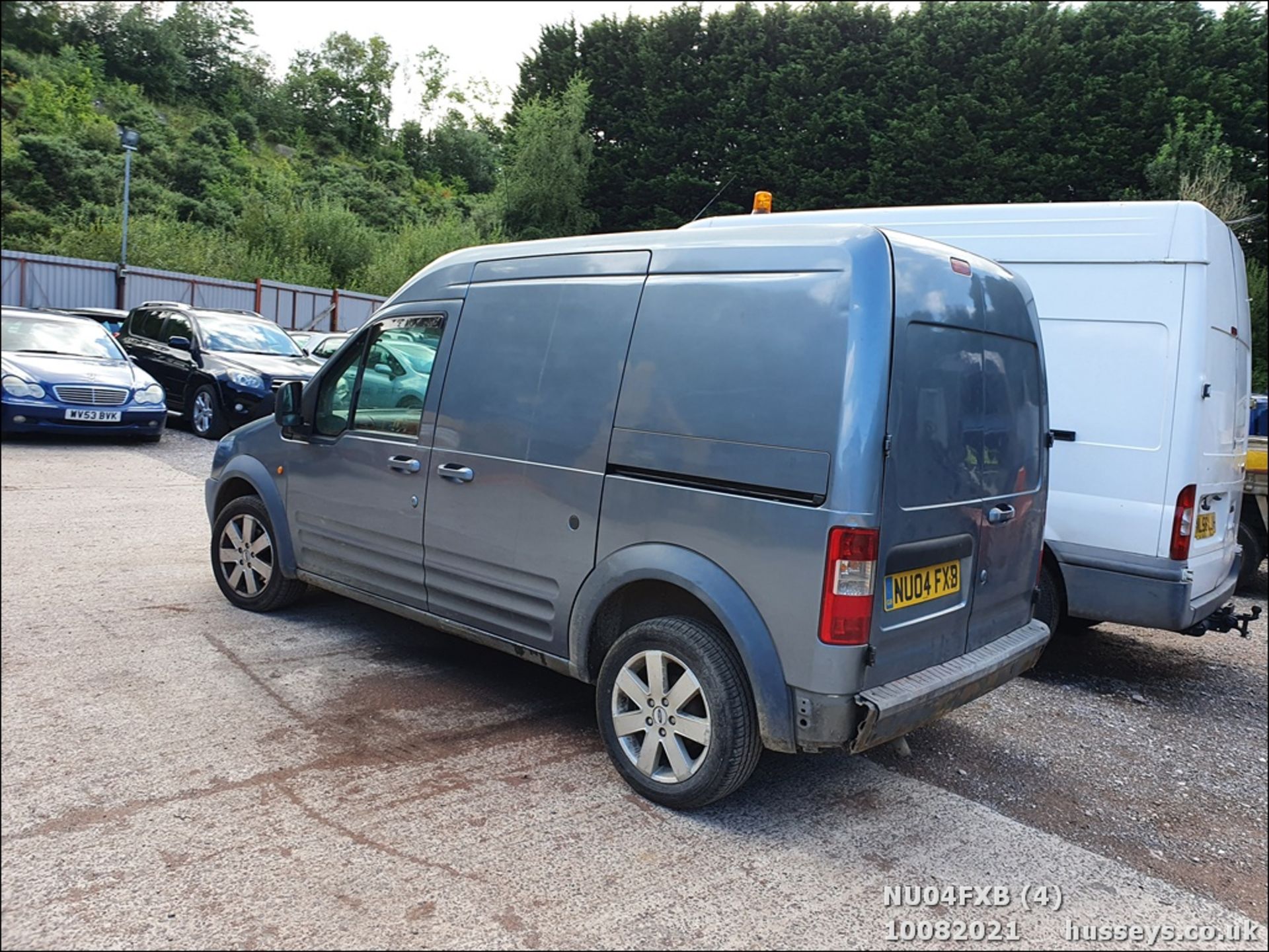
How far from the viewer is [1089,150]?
30.7 meters

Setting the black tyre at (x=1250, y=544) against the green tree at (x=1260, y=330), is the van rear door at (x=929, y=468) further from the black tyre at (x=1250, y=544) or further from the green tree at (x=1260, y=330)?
the green tree at (x=1260, y=330)

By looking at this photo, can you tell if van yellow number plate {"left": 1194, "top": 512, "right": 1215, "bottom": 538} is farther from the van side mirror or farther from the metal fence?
the metal fence

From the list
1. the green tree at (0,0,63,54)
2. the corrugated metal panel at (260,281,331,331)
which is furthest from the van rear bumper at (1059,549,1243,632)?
the corrugated metal panel at (260,281,331,331)

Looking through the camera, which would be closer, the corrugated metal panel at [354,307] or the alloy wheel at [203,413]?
the alloy wheel at [203,413]

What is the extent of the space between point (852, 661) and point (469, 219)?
32146 mm

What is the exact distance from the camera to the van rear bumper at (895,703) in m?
3.15

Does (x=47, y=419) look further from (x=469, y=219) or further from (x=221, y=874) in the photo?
(x=469, y=219)

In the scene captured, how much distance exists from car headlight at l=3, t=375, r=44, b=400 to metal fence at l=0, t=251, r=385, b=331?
14.9m

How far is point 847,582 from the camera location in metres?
3.10

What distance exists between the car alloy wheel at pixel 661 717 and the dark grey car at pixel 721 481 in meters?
0.01

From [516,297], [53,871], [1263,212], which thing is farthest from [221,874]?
[1263,212]

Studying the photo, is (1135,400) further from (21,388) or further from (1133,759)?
(21,388)

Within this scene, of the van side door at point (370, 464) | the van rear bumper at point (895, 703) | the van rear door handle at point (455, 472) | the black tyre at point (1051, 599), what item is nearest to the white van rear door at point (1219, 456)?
the black tyre at point (1051, 599)

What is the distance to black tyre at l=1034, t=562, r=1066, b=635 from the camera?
539 centimetres
